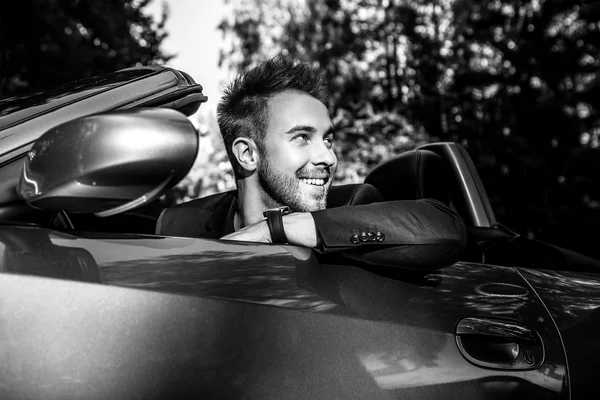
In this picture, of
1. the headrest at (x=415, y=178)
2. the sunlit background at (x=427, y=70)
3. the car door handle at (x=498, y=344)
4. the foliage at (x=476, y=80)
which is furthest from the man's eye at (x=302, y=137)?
the foliage at (x=476, y=80)

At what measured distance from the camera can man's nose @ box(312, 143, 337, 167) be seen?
6.47 ft

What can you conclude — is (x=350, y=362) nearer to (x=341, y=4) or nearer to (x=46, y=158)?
(x=46, y=158)

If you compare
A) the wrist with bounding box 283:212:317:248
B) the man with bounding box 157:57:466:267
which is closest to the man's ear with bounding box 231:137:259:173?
the man with bounding box 157:57:466:267

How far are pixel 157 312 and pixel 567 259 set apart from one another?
1682 millimetres

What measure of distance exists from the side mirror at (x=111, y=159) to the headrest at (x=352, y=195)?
108 cm

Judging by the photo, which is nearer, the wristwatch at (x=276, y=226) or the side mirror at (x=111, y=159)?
the side mirror at (x=111, y=159)

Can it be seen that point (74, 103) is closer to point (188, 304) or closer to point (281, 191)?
point (188, 304)

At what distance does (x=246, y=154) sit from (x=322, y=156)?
360mm

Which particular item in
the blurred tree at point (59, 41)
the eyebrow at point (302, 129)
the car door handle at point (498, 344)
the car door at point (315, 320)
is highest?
the blurred tree at point (59, 41)

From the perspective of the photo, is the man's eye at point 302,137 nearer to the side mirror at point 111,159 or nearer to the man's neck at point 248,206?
the man's neck at point 248,206

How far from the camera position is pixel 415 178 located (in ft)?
8.34

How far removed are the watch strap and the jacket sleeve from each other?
0.09m

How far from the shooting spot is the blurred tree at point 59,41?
7.62 metres

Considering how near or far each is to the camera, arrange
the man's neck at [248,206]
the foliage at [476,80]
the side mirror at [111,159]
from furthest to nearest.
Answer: the foliage at [476,80] < the man's neck at [248,206] < the side mirror at [111,159]
